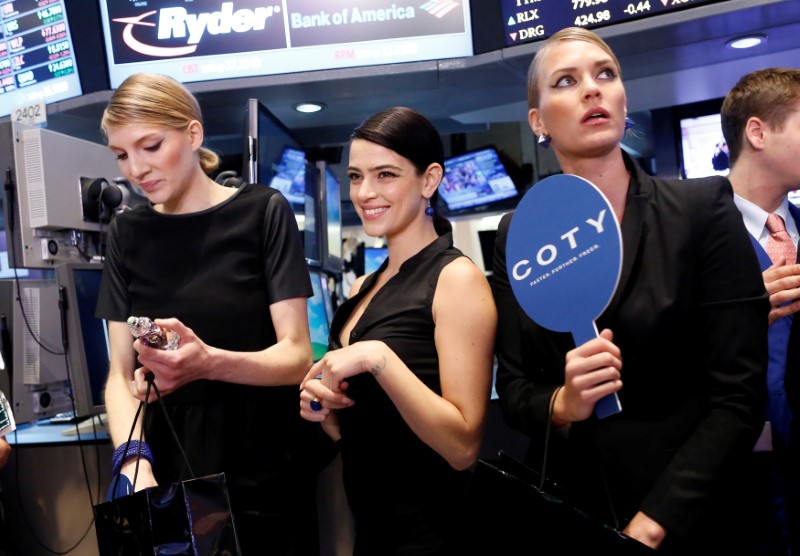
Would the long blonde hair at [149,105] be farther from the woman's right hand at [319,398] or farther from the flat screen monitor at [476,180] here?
the flat screen monitor at [476,180]

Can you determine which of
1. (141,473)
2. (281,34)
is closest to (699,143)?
(281,34)

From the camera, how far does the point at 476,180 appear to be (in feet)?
→ 23.4

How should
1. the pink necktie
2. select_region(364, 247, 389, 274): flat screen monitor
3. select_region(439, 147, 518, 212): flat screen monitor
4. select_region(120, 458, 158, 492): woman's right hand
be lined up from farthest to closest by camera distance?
select_region(439, 147, 518, 212): flat screen monitor, select_region(364, 247, 389, 274): flat screen monitor, the pink necktie, select_region(120, 458, 158, 492): woman's right hand

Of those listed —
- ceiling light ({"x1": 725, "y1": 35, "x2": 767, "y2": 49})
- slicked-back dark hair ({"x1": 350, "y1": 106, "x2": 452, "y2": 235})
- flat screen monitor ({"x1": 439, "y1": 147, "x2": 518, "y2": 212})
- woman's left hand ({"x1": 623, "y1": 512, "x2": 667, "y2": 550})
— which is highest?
ceiling light ({"x1": 725, "y1": 35, "x2": 767, "y2": 49})

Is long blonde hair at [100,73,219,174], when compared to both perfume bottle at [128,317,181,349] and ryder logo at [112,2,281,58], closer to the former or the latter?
perfume bottle at [128,317,181,349]

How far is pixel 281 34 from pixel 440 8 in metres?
0.73

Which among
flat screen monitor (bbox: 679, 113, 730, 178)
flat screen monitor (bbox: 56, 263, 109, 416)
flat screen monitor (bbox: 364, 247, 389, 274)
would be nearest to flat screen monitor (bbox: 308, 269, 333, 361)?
flat screen monitor (bbox: 56, 263, 109, 416)

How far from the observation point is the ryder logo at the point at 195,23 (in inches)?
Result: 137

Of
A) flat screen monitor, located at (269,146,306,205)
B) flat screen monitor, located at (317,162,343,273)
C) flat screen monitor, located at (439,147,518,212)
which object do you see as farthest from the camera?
flat screen monitor, located at (439,147,518,212)

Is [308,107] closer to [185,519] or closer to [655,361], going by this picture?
[185,519]

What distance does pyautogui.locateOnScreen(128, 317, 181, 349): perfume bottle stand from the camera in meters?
1.45

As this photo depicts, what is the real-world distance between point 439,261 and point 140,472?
79 centimetres

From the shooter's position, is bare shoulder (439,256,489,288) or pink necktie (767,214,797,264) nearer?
bare shoulder (439,256,489,288)

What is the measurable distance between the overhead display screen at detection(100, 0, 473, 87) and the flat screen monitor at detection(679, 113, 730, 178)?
2044mm
